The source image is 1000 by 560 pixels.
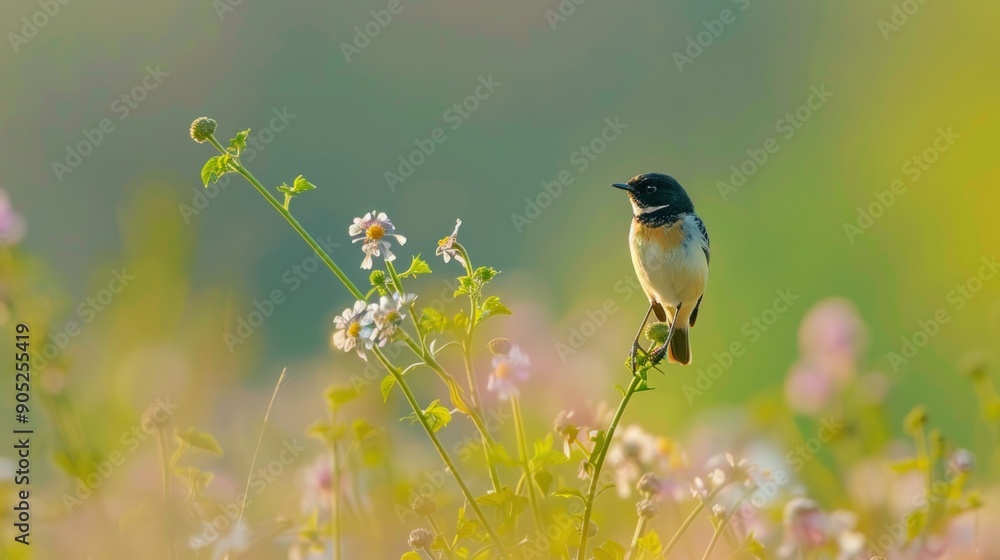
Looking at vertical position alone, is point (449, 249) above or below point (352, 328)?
above

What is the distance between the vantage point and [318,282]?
7172 millimetres

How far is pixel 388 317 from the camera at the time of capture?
1287mm

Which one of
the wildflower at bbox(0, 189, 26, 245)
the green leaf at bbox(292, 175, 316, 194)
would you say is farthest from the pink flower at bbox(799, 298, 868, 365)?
the wildflower at bbox(0, 189, 26, 245)

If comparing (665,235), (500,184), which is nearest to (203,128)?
(665,235)

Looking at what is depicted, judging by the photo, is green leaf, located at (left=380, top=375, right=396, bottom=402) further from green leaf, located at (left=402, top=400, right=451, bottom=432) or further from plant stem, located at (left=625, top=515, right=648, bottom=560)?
plant stem, located at (left=625, top=515, right=648, bottom=560)

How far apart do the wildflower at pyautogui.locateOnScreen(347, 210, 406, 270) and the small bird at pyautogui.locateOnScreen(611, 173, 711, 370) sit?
1.03m

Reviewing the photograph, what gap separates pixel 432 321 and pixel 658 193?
1325 mm

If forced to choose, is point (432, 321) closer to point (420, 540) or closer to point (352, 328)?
point (352, 328)

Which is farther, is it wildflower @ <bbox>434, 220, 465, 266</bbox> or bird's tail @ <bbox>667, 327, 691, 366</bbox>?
bird's tail @ <bbox>667, 327, 691, 366</bbox>

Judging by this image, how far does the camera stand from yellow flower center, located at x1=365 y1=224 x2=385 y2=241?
4.92 feet

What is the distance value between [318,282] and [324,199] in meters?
1.42

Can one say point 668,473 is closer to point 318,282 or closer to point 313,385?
point 313,385

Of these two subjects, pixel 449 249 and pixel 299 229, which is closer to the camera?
pixel 299 229

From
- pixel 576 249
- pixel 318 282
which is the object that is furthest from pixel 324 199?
pixel 576 249
